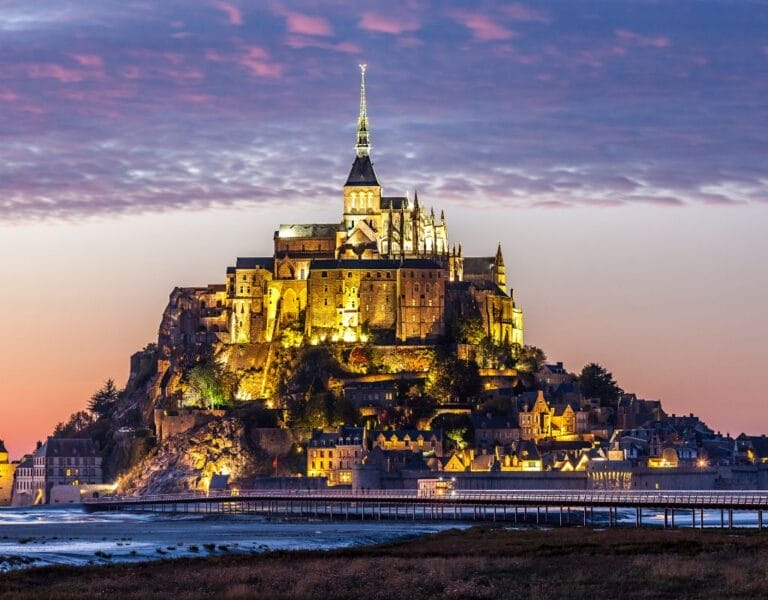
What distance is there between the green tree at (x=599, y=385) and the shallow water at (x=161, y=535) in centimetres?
5638

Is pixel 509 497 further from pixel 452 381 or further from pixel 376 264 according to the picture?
pixel 376 264

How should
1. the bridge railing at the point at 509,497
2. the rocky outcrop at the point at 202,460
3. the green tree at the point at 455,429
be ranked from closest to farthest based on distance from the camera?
the bridge railing at the point at 509,497 < the green tree at the point at 455,429 < the rocky outcrop at the point at 202,460

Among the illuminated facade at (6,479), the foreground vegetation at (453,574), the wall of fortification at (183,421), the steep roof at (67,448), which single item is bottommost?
the foreground vegetation at (453,574)

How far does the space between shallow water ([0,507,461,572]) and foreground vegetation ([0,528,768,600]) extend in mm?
7787

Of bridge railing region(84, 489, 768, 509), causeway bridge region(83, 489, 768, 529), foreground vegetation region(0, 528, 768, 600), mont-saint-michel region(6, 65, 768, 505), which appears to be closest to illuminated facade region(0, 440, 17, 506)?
mont-saint-michel region(6, 65, 768, 505)

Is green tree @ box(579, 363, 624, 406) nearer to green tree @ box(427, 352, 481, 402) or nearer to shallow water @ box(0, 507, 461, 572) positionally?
green tree @ box(427, 352, 481, 402)

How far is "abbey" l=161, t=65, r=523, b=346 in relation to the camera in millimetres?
185125

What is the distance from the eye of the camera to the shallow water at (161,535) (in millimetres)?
87375

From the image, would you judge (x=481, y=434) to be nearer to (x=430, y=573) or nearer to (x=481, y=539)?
(x=481, y=539)

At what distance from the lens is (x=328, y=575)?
6994cm

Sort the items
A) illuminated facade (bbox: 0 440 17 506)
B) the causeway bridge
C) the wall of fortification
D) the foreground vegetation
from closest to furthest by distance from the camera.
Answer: the foreground vegetation < the causeway bridge < the wall of fortification < illuminated facade (bbox: 0 440 17 506)

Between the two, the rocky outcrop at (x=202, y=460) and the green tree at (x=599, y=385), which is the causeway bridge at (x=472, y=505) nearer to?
the rocky outcrop at (x=202, y=460)

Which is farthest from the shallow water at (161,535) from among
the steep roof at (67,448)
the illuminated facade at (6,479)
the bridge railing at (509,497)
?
the illuminated facade at (6,479)

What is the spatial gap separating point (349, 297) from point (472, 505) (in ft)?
236
